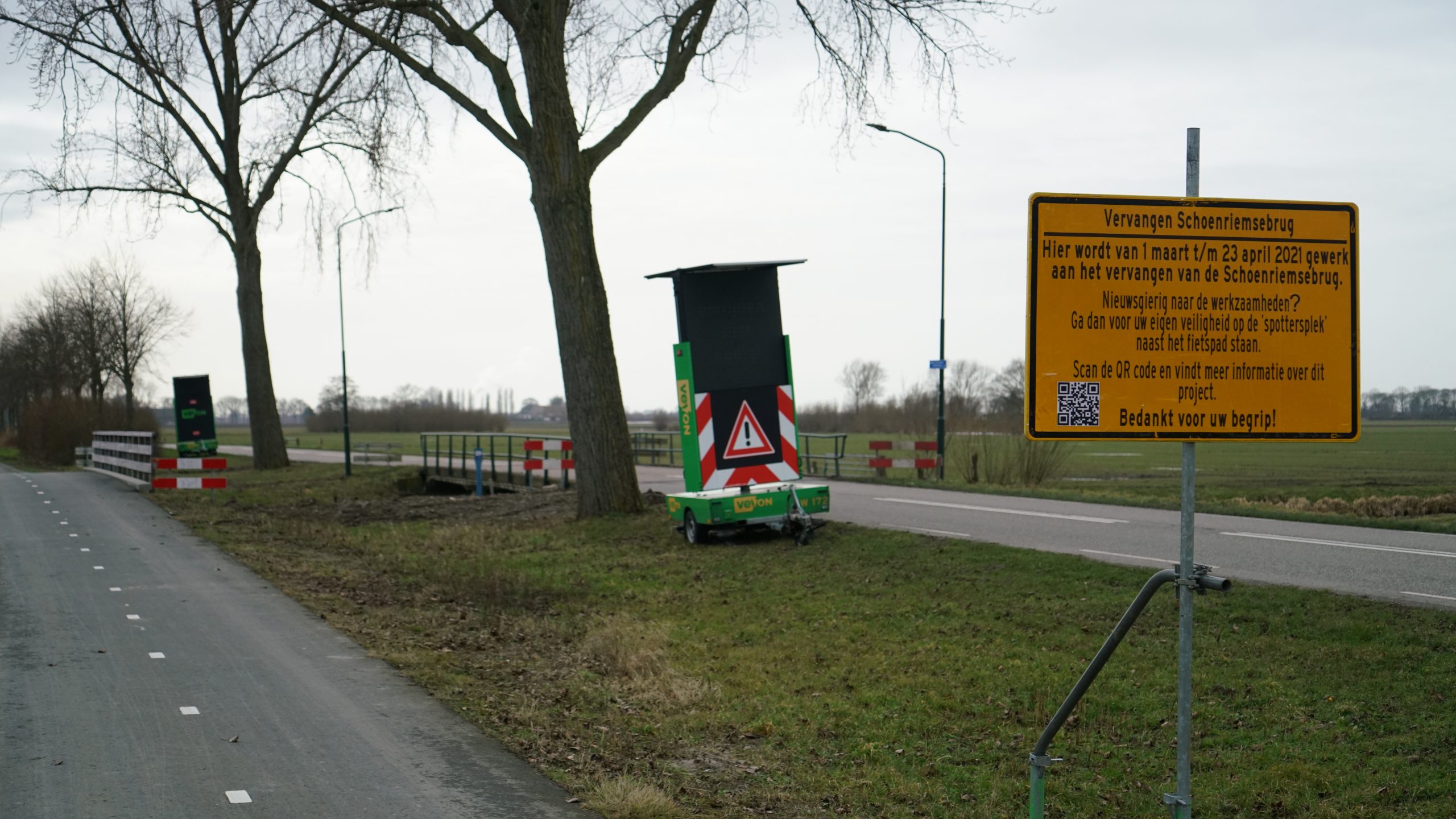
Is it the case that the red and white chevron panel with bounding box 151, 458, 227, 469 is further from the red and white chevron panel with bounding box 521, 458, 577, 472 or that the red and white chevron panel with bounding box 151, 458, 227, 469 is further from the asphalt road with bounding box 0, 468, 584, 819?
the asphalt road with bounding box 0, 468, 584, 819

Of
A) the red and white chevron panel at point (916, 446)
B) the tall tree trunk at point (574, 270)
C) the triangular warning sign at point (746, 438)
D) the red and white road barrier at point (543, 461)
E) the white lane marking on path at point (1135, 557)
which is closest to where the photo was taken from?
the white lane marking on path at point (1135, 557)

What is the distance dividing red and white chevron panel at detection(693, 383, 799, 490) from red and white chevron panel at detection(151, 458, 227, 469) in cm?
1200

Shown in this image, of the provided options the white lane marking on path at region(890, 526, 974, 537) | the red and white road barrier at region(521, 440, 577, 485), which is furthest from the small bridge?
the white lane marking on path at region(890, 526, 974, 537)

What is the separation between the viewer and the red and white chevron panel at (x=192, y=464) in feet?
73.1

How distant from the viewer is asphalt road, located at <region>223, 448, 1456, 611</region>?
1000 centimetres

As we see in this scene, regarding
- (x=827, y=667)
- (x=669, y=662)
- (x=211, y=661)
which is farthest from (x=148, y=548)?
(x=827, y=667)

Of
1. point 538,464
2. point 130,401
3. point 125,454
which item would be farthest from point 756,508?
point 130,401

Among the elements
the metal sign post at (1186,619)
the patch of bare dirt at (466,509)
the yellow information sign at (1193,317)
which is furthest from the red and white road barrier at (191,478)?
the metal sign post at (1186,619)

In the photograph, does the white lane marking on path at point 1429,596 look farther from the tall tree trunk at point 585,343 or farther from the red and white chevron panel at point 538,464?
the red and white chevron panel at point 538,464

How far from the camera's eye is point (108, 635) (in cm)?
920

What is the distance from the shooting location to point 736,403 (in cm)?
1420

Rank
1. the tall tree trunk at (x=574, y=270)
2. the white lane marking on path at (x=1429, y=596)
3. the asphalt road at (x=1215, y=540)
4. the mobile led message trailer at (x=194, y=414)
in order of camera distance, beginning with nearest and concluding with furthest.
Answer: the white lane marking on path at (x=1429, y=596), the asphalt road at (x=1215, y=540), the tall tree trunk at (x=574, y=270), the mobile led message trailer at (x=194, y=414)

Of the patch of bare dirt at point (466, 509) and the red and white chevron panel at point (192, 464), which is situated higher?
the red and white chevron panel at point (192, 464)

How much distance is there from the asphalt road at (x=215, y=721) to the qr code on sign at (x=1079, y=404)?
2.90 m
